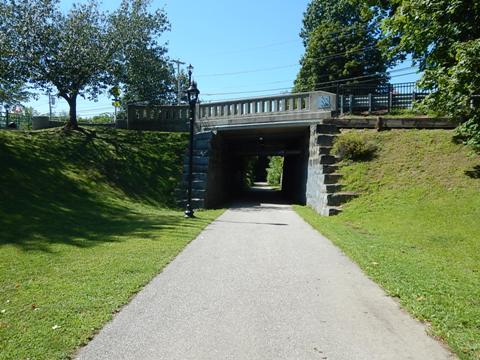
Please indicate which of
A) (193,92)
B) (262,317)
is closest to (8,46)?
(193,92)

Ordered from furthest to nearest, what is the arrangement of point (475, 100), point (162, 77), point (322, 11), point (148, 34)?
point (322, 11) < point (162, 77) < point (148, 34) < point (475, 100)

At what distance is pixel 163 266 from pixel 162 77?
1970cm

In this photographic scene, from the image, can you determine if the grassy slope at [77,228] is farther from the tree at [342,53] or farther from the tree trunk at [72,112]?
the tree at [342,53]

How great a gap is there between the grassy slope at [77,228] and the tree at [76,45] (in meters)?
2.61

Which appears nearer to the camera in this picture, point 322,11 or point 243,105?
point 243,105

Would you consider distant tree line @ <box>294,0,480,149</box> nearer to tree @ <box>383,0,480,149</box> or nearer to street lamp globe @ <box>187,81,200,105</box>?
tree @ <box>383,0,480,149</box>

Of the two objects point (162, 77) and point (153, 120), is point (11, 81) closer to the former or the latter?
point (153, 120)

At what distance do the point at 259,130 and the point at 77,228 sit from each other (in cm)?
1134

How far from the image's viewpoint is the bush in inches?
560

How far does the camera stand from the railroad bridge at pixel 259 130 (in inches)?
571

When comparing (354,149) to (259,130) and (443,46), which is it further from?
(259,130)

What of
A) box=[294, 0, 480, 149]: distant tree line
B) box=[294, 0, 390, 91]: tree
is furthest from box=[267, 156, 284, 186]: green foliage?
box=[294, 0, 480, 149]: distant tree line

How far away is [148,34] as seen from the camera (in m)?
21.1

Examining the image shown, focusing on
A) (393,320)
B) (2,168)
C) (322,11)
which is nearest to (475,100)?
(393,320)
